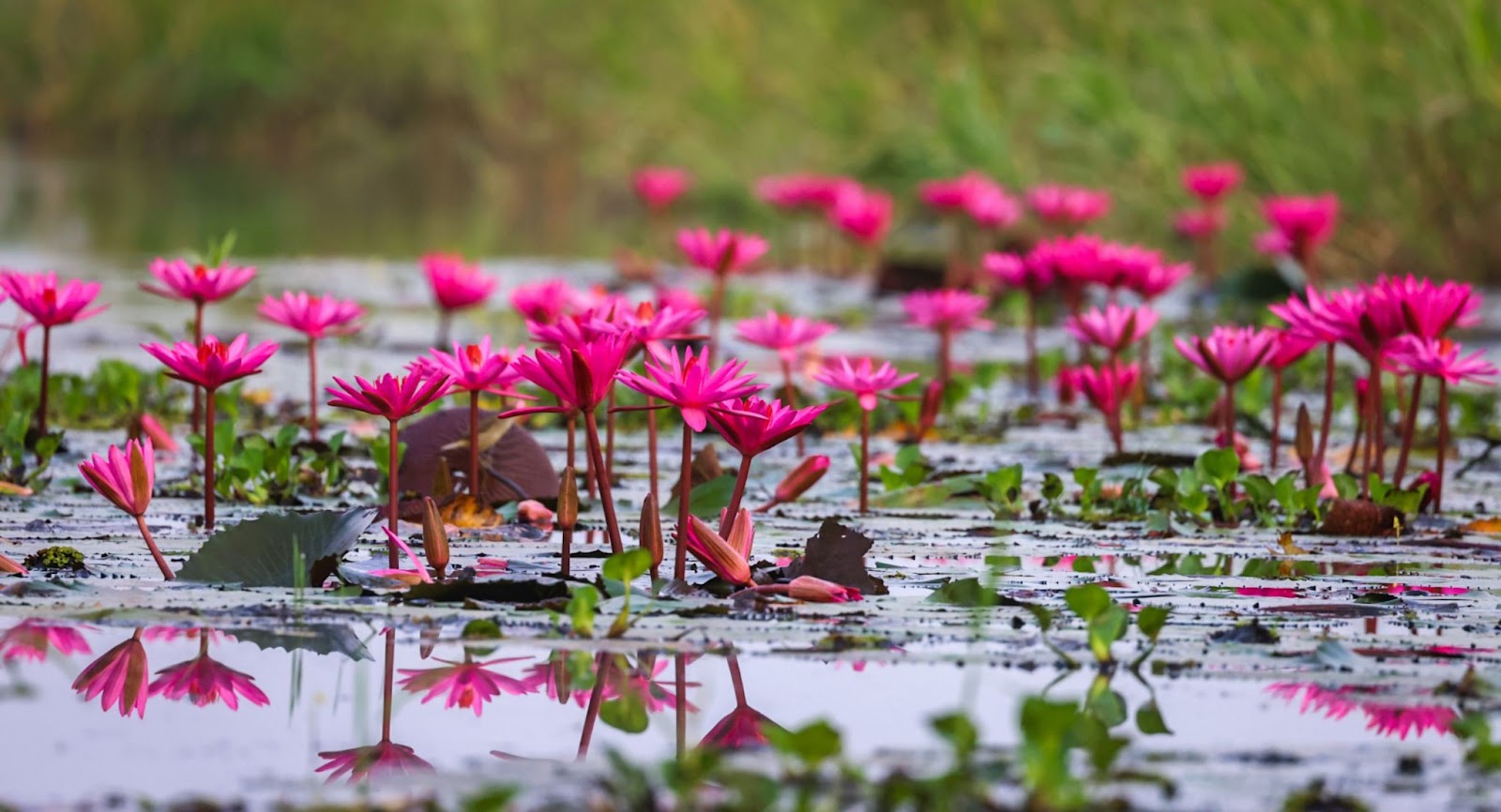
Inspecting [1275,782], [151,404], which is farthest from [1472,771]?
[151,404]

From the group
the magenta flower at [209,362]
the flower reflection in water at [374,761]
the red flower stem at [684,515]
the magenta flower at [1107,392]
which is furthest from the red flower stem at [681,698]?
the magenta flower at [1107,392]

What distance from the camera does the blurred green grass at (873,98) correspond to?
970 centimetres

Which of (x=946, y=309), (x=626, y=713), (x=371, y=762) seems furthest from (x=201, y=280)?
(x=371, y=762)

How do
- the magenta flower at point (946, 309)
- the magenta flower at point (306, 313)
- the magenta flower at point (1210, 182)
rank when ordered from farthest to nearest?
the magenta flower at point (1210, 182), the magenta flower at point (946, 309), the magenta flower at point (306, 313)

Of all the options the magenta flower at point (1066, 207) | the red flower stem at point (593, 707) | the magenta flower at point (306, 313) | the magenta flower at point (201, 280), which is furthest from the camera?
the magenta flower at point (1066, 207)

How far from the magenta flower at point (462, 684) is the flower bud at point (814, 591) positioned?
460mm

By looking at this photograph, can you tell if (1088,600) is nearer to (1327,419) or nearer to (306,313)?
(1327,419)

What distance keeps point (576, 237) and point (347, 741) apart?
15095 mm

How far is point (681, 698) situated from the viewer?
2.14m

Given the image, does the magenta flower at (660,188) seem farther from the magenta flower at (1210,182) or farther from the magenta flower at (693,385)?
the magenta flower at (693,385)

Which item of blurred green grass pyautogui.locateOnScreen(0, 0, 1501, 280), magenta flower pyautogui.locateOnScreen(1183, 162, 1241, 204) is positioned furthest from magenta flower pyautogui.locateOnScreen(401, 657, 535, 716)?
magenta flower pyautogui.locateOnScreen(1183, 162, 1241, 204)

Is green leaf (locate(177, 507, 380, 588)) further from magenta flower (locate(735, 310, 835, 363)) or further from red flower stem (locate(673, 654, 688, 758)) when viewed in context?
magenta flower (locate(735, 310, 835, 363))

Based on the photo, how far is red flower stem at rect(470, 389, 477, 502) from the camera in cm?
321

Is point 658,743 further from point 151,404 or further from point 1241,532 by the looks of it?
point 151,404
